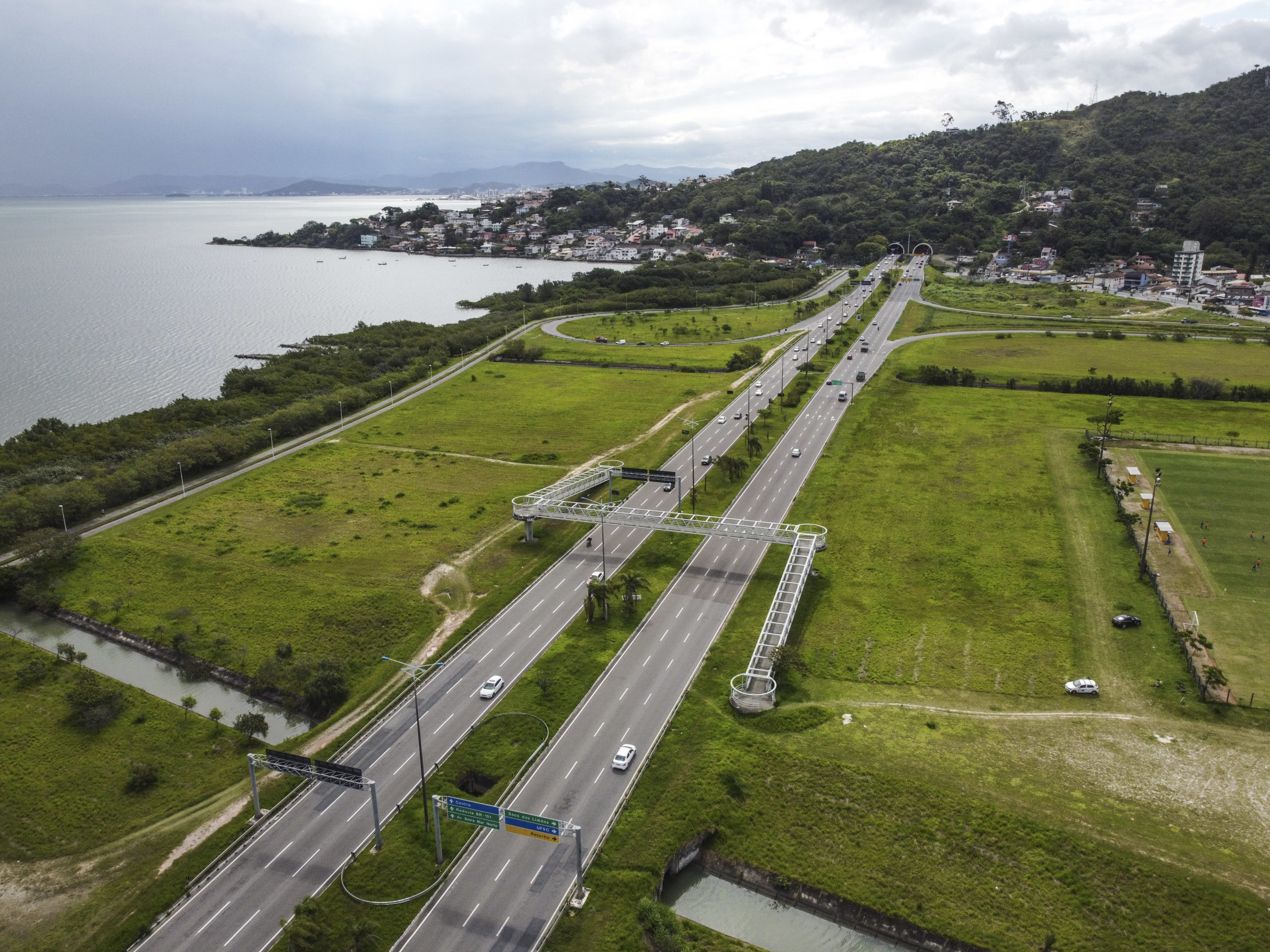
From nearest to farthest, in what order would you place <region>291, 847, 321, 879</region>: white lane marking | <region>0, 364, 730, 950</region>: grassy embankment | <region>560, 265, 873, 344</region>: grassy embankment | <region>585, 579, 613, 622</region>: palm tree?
<region>291, 847, 321, 879</region>: white lane marking, <region>0, 364, 730, 950</region>: grassy embankment, <region>585, 579, 613, 622</region>: palm tree, <region>560, 265, 873, 344</region>: grassy embankment

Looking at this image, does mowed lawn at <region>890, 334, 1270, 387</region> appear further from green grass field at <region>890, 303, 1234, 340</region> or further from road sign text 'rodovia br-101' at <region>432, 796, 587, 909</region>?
road sign text 'rodovia br-101' at <region>432, 796, 587, 909</region>

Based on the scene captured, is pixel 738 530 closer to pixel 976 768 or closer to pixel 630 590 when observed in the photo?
pixel 630 590

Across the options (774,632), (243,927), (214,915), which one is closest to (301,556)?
(214,915)

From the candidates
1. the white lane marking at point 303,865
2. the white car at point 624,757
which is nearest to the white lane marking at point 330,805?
the white lane marking at point 303,865

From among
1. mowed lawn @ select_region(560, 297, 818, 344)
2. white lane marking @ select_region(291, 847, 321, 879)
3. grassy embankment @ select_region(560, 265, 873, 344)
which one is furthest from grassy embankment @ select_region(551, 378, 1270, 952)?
grassy embankment @ select_region(560, 265, 873, 344)

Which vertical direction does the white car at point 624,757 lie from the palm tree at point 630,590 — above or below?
below

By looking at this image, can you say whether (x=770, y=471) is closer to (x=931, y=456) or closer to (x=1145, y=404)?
(x=931, y=456)

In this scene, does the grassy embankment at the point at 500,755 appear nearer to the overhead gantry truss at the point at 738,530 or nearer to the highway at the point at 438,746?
the highway at the point at 438,746

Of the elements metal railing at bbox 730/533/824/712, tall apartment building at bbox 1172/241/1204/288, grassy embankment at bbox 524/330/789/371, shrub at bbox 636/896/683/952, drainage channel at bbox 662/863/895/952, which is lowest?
drainage channel at bbox 662/863/895/952
